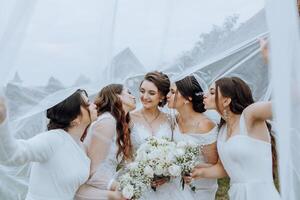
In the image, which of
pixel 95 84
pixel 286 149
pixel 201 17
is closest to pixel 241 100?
pixel 201 17

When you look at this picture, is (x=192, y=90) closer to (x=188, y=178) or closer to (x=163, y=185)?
(x=188, y=178)

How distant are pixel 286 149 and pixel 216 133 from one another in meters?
1.87

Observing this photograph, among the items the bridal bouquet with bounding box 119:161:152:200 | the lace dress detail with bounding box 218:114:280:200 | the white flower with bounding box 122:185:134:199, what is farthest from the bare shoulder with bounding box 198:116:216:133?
the white flower with bounding box 122:185:134:199

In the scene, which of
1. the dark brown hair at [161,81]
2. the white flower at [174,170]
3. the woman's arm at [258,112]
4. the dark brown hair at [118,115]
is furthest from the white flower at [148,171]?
the woman's arm at [258,112]

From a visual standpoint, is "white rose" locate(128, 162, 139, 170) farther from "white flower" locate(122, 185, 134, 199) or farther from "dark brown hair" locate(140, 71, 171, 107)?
"dark brown hair" locate(140, 71, 171, 107)

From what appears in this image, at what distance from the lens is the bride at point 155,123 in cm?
377

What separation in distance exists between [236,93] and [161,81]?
57 centimetres

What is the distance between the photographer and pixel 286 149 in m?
2.12

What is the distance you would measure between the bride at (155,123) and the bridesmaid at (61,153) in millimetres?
534

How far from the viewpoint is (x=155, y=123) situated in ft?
13.6

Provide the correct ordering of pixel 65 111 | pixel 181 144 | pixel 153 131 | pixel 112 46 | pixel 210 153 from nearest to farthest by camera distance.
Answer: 1. pixel 112 46
2. pixel 65 111
3. pixel 181 144
4. pixel 210 153
5. pixel 153 131

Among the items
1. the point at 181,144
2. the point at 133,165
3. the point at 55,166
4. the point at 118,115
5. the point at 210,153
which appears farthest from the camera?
the point at 210,153

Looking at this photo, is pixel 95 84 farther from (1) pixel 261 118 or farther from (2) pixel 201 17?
(1) pixel 261 118

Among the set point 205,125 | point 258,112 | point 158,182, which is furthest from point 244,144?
point 158,182
